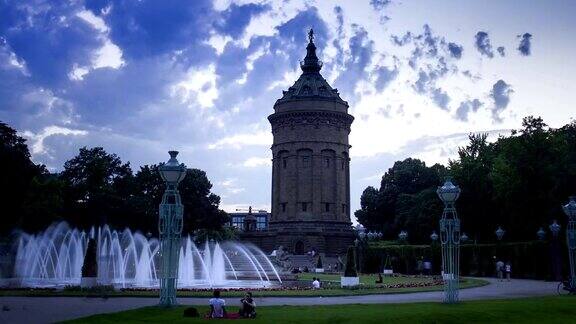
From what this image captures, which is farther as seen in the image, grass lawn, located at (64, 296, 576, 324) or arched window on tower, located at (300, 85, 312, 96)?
arched window on tower, located at (300, 85, 312, 96)

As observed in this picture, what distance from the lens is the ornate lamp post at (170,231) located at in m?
19.7

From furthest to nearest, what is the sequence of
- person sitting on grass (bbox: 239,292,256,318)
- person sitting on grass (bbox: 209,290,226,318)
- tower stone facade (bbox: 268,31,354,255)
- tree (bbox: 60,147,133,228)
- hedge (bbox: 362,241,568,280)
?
1. tower stone facade (bbox: 268,31,354,255)
2. tree (bbox: 60,147,133,228)
3. hedge (bbox: 362,241,568,280)
4. person sitting on grass (bbox: 239,292,256,318)
5. person sitting on grass (bbox: 209,290,226,318)

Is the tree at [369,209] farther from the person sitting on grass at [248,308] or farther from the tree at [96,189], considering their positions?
the person sitting on grass at [248,308]

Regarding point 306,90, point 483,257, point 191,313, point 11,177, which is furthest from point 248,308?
point 306,90

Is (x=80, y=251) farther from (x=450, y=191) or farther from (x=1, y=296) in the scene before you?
(x=450, y=191)

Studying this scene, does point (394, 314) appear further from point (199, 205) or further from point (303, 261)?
point (199, 205)

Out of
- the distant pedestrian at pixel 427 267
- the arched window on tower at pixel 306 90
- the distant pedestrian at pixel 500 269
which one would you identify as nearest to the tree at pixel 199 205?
the arched window on tower at pixel 306 90

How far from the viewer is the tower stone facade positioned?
8281 centimetres

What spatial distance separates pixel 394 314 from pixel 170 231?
734 cm

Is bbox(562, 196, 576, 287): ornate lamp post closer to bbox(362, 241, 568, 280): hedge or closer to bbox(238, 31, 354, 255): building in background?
bbox(362, 241, 568, 280): hedge

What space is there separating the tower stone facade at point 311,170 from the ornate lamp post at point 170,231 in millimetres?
61650

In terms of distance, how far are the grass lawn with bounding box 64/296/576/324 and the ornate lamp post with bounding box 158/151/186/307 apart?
2.33 ft

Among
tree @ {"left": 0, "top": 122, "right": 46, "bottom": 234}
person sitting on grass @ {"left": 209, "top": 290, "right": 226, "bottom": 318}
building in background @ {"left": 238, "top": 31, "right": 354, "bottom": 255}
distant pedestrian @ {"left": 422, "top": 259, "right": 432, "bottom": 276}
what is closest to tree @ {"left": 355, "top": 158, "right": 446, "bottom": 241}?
building in background @ {"left": 238, "top": 31, "right": 354, "bottom": 255}

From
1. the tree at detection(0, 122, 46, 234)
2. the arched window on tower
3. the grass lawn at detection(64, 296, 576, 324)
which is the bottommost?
the grass lawn at detection(64, 296, 576, 324)
